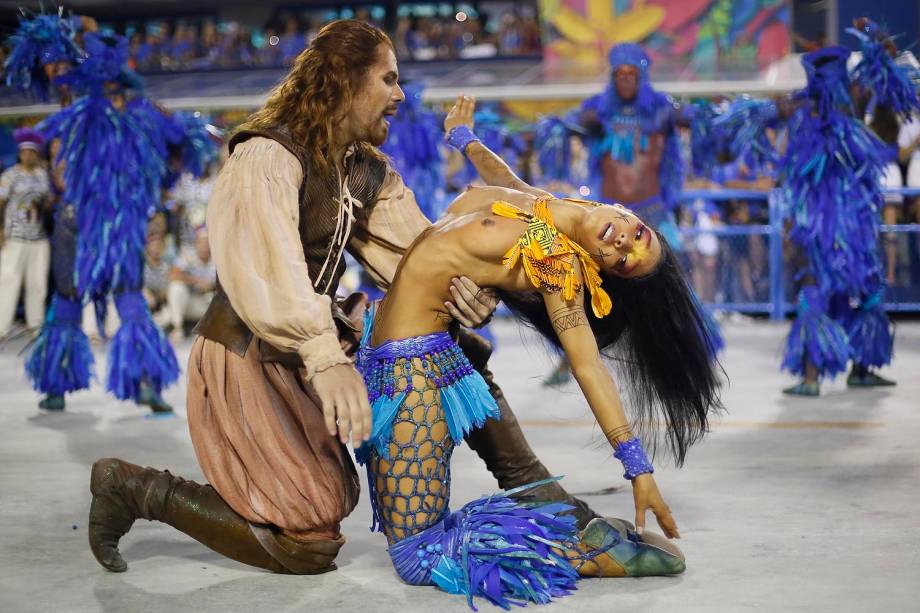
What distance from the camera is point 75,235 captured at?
6129 mm

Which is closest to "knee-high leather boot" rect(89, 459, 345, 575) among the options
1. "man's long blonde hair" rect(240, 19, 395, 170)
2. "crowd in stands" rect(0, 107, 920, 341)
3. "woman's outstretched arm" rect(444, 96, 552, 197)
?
"man's long blonde hair" rect(240, 19, 395, 170)

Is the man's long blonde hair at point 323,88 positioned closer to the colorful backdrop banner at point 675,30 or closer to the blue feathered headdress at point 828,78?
the blue feathered headdress at point 828,78

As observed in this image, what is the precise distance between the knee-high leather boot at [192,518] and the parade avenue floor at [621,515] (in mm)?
65

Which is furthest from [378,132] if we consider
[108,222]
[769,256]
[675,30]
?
[675,30]

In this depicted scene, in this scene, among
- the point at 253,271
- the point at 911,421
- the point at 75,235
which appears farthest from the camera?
the point at 75,235

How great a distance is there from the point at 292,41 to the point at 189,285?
6.60 metres

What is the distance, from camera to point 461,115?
12.4 ft

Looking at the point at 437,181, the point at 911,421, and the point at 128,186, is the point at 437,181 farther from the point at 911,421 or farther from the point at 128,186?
the point at 911,421

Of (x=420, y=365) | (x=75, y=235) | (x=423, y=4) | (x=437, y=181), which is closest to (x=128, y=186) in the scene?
(x=75, y=235)

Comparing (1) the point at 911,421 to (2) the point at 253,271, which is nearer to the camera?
(2) the point at 253,271

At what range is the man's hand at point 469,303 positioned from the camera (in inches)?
120

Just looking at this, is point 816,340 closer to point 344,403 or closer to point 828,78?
point 828,78

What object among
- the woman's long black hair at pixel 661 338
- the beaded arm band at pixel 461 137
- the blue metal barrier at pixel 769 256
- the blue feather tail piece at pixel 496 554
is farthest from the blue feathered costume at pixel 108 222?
the blue metal barrier at pixel 769 256

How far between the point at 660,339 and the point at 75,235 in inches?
150
